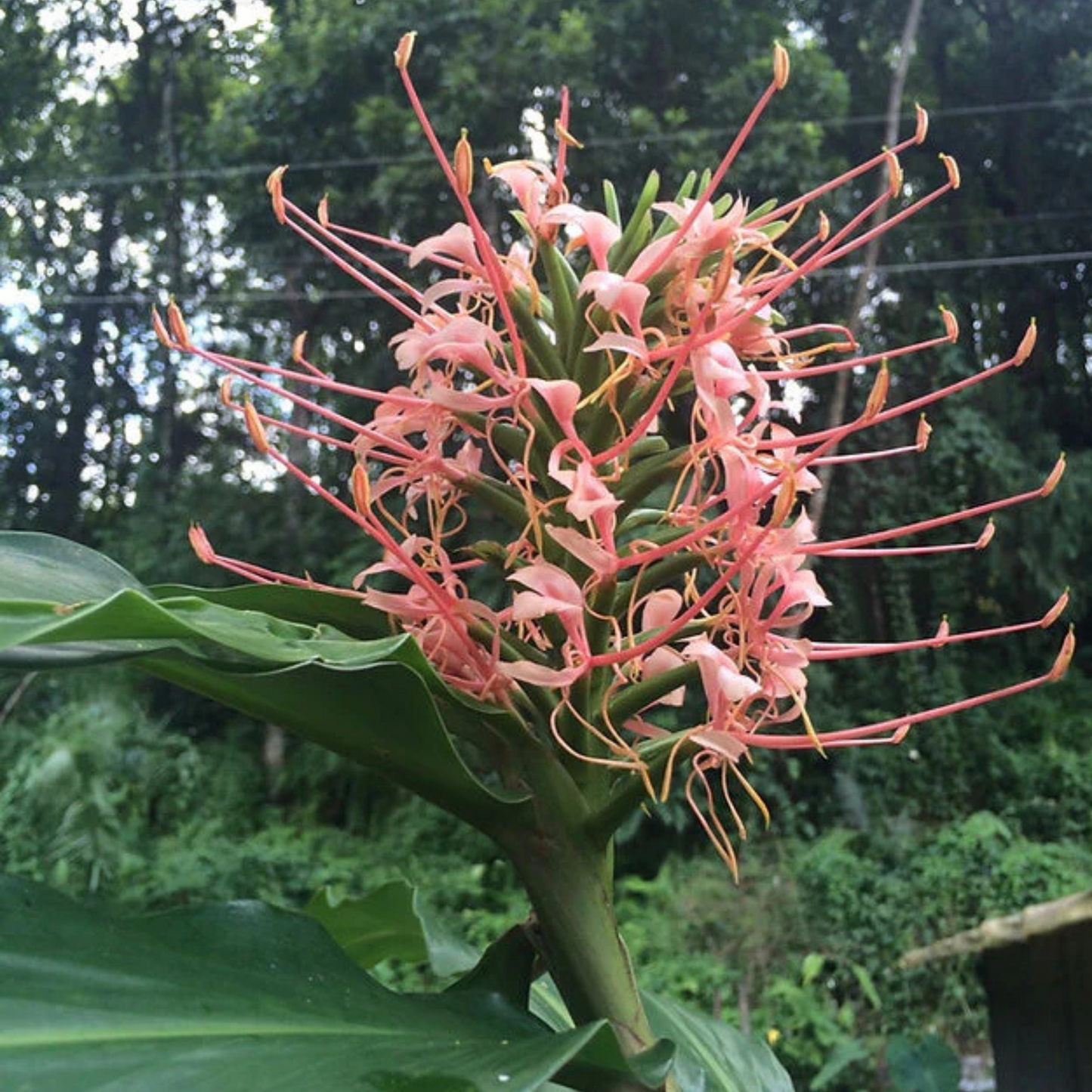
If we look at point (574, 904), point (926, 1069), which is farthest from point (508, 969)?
point (926, 1069)

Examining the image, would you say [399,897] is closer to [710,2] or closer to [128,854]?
[128,854]

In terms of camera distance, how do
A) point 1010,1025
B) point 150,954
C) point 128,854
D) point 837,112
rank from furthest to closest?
point 837,112, point 128,854, point 1010,1025, point 150,954

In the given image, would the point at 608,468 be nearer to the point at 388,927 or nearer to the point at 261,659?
the point at 261,659

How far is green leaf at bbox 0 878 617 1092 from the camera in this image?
25cm

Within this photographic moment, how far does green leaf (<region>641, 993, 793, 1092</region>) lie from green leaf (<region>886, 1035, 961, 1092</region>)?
133 cm

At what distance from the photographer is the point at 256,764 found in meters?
4.34

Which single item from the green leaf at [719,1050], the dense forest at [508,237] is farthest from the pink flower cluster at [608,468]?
the dense forest at [508,237]

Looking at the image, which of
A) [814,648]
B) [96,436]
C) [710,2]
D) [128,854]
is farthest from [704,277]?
[96,436]

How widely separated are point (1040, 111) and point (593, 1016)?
5116 mm

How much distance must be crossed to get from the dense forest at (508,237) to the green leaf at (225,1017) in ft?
8.85

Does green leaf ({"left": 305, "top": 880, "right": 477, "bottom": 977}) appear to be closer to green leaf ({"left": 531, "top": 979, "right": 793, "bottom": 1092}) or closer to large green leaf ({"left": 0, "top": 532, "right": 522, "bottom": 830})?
green leaf ({"left": 531, "top": 979, "right": 793, "bottom": 1092})

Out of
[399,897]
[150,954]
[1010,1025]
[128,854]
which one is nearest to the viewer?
[150,954]

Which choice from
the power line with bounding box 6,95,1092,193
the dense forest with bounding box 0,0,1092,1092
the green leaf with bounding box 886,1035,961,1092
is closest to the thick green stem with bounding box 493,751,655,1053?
the green leaf with bounding box 886,1035,961,1092

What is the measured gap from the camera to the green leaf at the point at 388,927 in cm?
51
